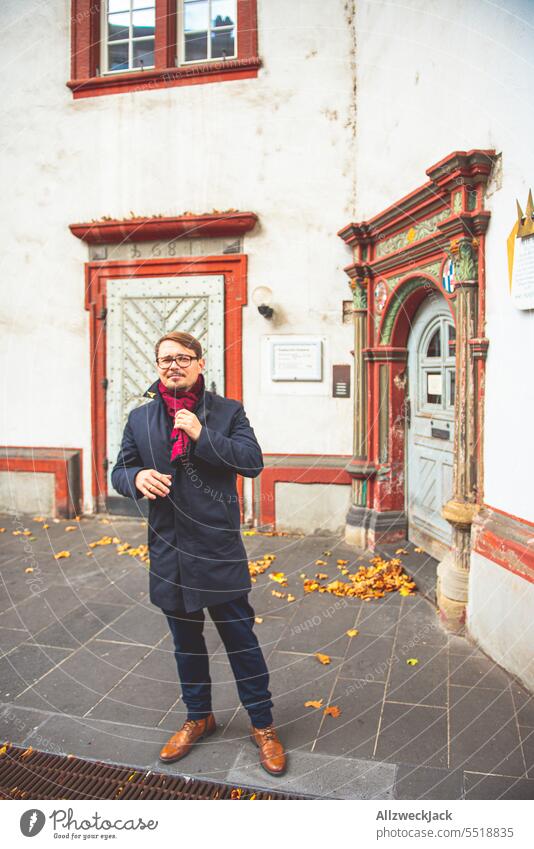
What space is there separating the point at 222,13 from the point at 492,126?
4828 mm

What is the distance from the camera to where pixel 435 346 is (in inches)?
214

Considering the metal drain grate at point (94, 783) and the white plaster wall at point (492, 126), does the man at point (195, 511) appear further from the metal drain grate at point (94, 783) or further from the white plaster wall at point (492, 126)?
the white plaster wall at point (492, 126)

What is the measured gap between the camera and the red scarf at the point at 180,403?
2.53 m

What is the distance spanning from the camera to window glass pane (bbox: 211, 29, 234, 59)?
7004mm

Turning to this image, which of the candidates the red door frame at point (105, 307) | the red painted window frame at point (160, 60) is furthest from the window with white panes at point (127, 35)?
the red door frame at point (105, 307)

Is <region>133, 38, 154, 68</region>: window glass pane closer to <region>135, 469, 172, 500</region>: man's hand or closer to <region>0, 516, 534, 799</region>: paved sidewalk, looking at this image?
<region>0, 516, 534, 799</region>: paved sidewalk

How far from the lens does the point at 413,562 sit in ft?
18.2

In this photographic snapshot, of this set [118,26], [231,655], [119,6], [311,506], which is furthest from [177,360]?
[119,6]

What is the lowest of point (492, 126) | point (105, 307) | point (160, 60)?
point (105, 307)

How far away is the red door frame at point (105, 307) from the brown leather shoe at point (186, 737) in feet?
13.8

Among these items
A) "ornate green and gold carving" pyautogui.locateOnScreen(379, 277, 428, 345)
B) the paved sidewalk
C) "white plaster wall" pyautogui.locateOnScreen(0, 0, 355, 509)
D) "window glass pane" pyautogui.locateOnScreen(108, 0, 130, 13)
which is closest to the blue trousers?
the paved sidewalk

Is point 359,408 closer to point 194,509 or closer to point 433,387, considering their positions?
point 433,387

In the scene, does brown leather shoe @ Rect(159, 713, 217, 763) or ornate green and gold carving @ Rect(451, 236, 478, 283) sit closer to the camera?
brown leather shoe @ Rect(159, 713, 217, 763)

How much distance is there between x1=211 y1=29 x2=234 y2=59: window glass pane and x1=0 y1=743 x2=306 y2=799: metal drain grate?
7.38 metres
